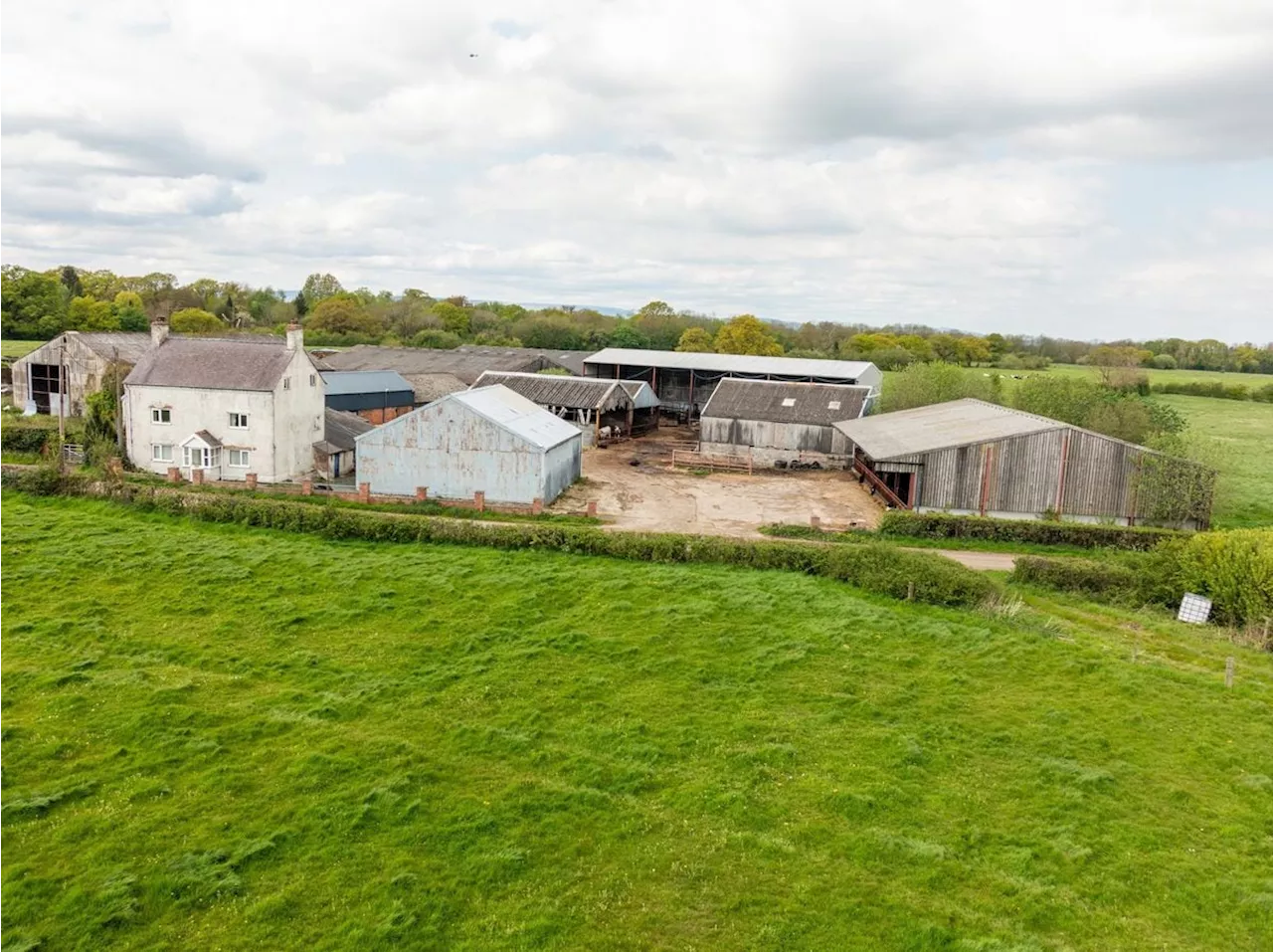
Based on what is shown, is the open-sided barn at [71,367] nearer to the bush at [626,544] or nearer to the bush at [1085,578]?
the bush at [626,544]

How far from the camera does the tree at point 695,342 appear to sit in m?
103

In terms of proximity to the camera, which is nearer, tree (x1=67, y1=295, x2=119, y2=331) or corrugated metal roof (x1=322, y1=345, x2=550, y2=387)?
corrugated metal roof (x1=322, y1=345, x2=550, y2=387)

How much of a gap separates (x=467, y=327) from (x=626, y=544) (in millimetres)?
100479

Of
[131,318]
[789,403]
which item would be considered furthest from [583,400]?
[131,318]

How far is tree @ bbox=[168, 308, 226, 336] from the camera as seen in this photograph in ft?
323

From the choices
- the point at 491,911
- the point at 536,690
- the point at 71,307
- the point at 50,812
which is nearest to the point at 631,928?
the point at 491,911

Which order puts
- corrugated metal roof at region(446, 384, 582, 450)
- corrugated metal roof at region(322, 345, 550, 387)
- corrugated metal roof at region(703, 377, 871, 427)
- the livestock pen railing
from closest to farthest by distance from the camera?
corrugated metal roof at region(446, 384, 582, 450), the livestock pen railing, corrugated metal roof at region(703, 377, 871, 427), corrugated metal roof at region(322, 345, 550, 387)

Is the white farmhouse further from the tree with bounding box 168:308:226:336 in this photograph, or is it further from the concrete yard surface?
the tree with bounding box 168:308:226:336

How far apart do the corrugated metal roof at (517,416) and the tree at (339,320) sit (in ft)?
246

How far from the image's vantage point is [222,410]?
39781mm

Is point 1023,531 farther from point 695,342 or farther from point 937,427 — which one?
point 695,342

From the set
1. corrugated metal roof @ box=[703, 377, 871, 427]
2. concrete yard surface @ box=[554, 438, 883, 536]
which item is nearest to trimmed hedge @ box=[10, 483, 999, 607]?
concrete yard surface @ box=[554, 438, 883, 536]

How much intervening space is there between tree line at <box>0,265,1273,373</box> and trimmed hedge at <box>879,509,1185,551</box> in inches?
2297

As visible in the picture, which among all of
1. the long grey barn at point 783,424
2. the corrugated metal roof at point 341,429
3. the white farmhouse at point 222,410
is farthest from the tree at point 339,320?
the white farmhouse at point 222,410
